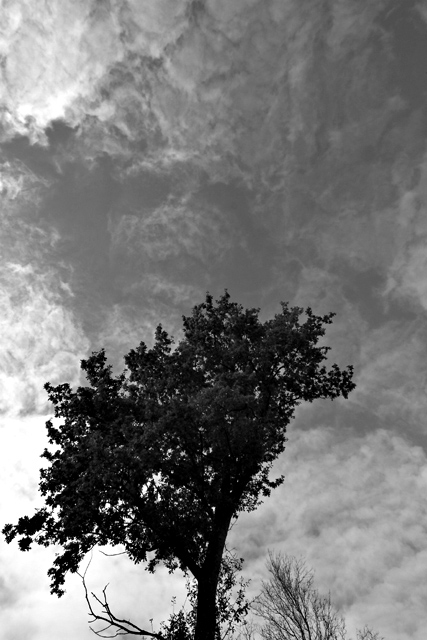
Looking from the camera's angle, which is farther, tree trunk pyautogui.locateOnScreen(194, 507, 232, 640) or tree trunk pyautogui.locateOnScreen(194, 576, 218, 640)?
tree trunk pyautogui.locateOnScreen(194, 507, 232, 640)

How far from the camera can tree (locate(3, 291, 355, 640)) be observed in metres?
13.0

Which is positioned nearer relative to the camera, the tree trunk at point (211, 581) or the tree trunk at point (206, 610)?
the tree trunk at point (206, 610)

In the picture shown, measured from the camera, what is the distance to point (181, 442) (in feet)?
44.9

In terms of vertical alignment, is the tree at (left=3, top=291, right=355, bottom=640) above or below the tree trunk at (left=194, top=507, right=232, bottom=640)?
above

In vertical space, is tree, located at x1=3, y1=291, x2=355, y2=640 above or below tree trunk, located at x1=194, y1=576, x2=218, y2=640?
above

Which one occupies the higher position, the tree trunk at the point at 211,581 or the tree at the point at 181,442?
the tree at the point at 181,442

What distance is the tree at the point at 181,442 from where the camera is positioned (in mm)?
13008

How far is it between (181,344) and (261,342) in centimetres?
327

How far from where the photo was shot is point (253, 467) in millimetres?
14953

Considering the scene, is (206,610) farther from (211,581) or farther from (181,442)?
(181,442)

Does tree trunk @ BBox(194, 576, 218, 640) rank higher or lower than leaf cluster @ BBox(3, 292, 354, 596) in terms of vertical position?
lower

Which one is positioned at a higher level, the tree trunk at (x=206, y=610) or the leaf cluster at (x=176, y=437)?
the leaf cluster at (x=176, y=437)

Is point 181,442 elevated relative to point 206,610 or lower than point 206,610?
elevated

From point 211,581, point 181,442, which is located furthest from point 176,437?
point 211,581
